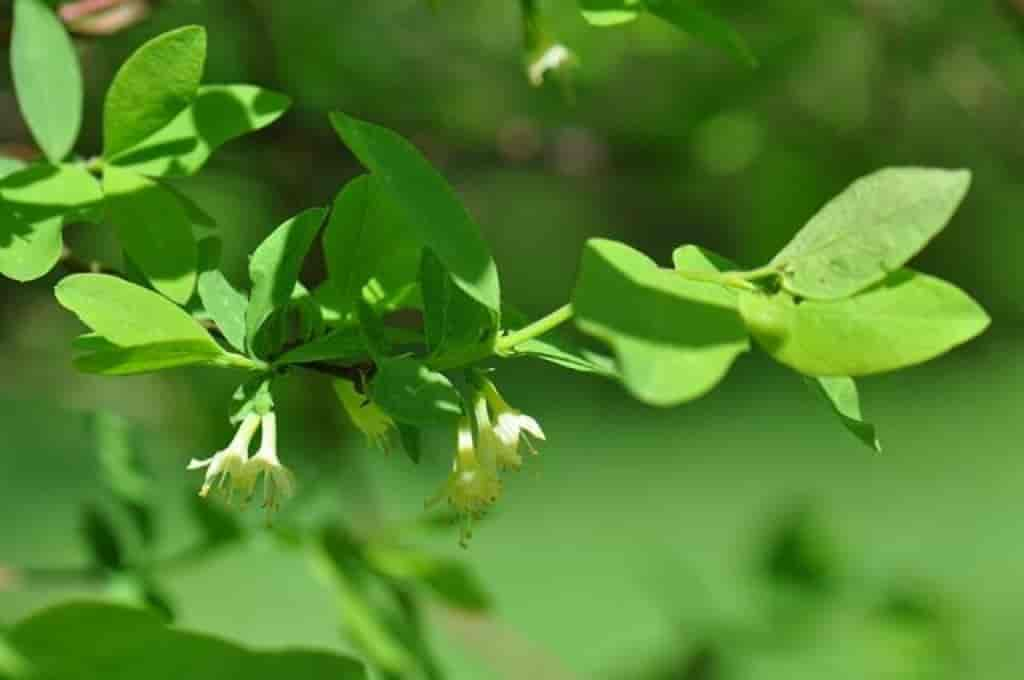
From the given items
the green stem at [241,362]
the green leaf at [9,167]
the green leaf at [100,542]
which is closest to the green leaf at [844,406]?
the green stem at [241,362]

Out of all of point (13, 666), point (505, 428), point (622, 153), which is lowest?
point (622, 153)

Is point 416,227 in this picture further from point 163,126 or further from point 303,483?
point 303,483

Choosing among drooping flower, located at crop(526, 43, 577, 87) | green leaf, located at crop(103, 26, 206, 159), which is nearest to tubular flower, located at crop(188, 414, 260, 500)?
green leaf, located at crop(103, 26, 206, 159)

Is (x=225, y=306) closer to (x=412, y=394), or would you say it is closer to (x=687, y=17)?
(x=412, y=394)

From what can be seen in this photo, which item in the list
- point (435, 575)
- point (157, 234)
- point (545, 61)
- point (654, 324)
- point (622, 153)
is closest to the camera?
point (654, 324)

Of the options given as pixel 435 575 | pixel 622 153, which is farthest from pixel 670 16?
pixel 622 153

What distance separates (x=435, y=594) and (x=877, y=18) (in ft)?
2.31

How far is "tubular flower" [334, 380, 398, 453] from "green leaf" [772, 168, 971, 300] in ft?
0.42

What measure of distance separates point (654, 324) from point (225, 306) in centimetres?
15

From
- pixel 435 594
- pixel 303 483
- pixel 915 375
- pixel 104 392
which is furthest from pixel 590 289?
pixel 915 375

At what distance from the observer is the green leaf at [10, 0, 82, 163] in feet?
1.55

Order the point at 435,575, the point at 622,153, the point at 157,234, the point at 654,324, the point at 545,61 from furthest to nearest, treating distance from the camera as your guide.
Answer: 1. the point at 622,153
2. the point at 435,575
3. the point at 545,61
4. the point at 157,234
5. the point at 654,324

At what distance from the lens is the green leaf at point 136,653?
437mm

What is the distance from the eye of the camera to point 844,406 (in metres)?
0.41
